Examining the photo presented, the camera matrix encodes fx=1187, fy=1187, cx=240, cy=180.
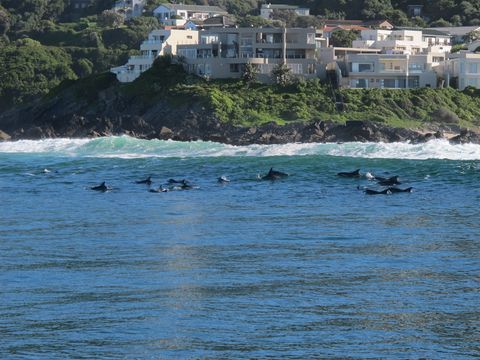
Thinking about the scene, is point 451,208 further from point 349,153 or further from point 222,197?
point 349,153

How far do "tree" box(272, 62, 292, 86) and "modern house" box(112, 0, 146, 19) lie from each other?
6925 centimetres

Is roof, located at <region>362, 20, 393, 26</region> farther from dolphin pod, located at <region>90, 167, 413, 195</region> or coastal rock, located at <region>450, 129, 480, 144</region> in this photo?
dolphin pod, located at <region>90, 167, 413, 195</region>

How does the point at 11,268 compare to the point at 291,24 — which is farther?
the point at 291,24

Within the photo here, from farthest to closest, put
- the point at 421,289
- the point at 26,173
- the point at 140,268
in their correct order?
the point at 26,173, the point at 140,268, the point at 421,289

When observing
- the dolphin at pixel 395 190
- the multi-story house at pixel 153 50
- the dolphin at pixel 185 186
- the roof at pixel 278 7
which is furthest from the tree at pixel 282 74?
the roof at pixel 278 7

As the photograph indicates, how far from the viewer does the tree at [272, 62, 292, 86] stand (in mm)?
94500

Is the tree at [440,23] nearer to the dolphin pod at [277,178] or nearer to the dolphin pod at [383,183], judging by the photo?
the dolphin pod at [277,178]

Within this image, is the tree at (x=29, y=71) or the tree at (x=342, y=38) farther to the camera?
the tree at (x=29, y=71)

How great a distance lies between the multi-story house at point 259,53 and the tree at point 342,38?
550 inches

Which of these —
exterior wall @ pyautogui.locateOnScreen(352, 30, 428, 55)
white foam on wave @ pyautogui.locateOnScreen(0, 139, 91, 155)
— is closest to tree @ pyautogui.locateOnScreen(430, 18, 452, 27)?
exterior wall @ pyautogui.locateOnScreen(352, 30, 428, 55)

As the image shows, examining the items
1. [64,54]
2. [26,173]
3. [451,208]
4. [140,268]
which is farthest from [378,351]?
[64,54]

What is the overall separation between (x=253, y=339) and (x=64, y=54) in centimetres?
11438

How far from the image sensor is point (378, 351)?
21.3 metres

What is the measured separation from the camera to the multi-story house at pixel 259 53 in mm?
96125
